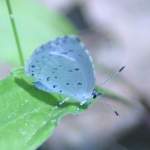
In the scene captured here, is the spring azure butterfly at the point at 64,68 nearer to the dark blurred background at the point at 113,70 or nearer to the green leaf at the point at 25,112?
the green leaf at the point at 25,112

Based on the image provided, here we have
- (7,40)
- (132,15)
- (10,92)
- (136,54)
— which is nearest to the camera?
(10,92)

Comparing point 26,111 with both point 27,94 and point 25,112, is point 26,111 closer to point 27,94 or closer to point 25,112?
point 25,112

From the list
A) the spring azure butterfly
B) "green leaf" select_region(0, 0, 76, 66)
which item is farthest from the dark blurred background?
the spring azure butterfly

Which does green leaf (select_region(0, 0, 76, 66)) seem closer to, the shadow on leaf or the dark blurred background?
the shadow on leaf

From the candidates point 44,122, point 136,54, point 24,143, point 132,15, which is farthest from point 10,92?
point 132,15

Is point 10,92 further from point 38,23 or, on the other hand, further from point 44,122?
point 38,23

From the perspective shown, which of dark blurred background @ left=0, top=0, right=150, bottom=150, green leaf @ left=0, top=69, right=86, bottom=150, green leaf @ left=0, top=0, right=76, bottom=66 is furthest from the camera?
dark blurred background @ left=0, top=0, right=150, bottom=150

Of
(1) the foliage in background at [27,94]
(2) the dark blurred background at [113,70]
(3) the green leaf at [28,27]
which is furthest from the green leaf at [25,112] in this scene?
(2) the dark blurred background at [113,70]
